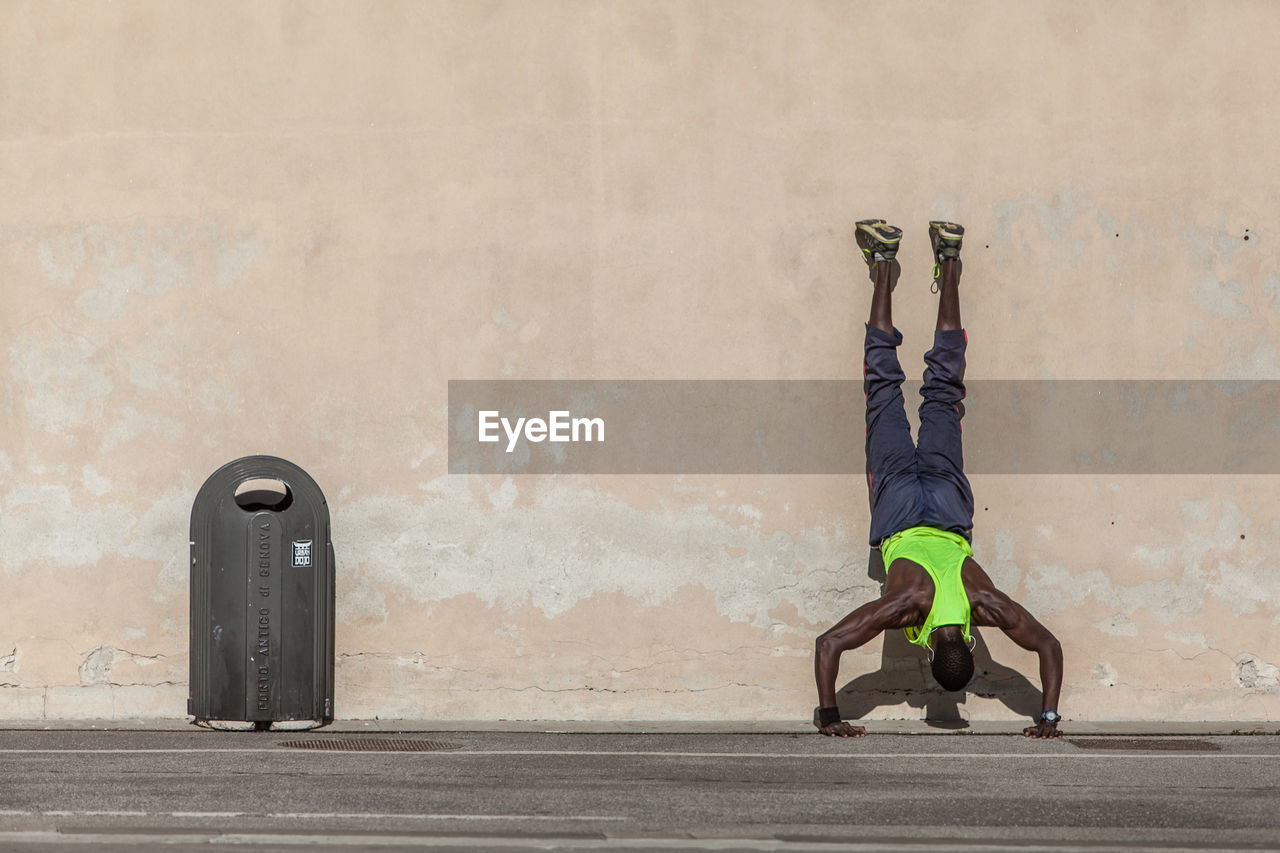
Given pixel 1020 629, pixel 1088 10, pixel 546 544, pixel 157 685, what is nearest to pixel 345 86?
pixel 546 544

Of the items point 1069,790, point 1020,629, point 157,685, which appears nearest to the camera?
point 1069,790

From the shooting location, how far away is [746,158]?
8602 millimetres

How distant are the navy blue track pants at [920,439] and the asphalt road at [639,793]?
128 centimetres

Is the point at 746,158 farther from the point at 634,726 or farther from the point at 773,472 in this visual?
the point at 634,726

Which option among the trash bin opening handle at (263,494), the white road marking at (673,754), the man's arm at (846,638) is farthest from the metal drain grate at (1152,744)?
the trash bin opening handle at (263,494)

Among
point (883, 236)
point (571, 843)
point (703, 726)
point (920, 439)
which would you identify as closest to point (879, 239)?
point (883, 236)

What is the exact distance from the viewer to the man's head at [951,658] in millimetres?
7434

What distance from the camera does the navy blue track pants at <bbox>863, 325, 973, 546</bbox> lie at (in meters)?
8.21

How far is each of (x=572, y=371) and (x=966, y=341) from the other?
7.54 feet

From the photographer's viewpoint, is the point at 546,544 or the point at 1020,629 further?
the point at 546,544

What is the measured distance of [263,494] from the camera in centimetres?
832

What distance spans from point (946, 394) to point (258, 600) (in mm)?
4006
